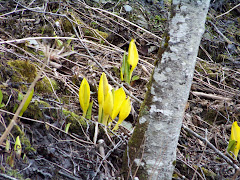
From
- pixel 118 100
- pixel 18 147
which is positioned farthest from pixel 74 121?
pixel 18 147

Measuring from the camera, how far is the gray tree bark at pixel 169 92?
5.17ft

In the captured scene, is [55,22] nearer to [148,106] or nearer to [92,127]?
[92,127]

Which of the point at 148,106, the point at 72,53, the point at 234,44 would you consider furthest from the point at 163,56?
the point at 234,44

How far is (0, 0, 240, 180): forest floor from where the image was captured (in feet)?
5.66

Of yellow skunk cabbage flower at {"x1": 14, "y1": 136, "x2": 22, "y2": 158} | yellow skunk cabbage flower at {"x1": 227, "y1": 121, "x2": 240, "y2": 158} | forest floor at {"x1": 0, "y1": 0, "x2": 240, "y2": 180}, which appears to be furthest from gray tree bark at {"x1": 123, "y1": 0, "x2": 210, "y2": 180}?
yellow skunk cabbage flower at {"x1": 227, "y1": 121, "x2": 240, "y2": 158}

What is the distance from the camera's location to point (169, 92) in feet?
5.29

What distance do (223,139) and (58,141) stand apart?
1.82 metres

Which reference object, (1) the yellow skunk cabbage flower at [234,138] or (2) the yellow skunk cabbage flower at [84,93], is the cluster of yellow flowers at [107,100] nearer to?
(2) the yellow skunk cabbage flower at [84,93]

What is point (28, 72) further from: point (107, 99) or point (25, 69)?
point (107, 99)

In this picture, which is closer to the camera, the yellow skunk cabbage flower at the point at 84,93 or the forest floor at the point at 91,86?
the forest floor at the point at 91,86

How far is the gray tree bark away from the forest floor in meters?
0.29

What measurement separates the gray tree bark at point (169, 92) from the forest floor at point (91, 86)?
0.29 meters

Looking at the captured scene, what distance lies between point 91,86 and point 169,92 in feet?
3.86

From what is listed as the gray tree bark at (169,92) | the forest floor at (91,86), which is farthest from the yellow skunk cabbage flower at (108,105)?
the gray tree bark at (169,92)
